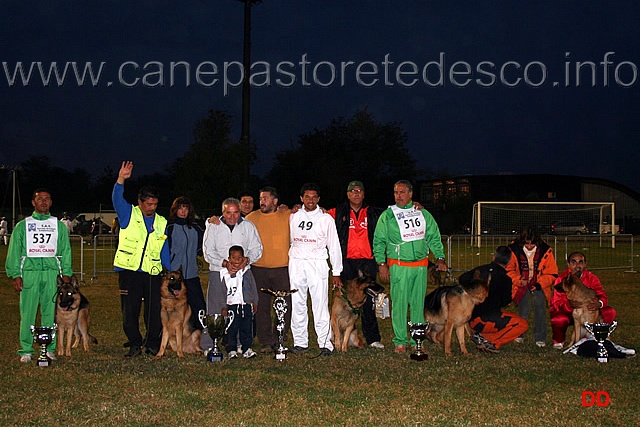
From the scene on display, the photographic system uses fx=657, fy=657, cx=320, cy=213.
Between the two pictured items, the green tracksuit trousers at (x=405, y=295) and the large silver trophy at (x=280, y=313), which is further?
the green tracksuit trousers at (x=405, y=295)

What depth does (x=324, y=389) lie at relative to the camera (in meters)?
5.66

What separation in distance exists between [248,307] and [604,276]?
13.1 m

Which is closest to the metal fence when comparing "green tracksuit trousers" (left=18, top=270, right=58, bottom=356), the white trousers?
"green tracksuit trousers" (left=18, top=270, right=58, bottom=356)

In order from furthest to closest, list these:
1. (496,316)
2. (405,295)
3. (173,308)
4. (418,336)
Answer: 1. (496,316)
2. (405,295)
3. (173,308)
4. (418,336)

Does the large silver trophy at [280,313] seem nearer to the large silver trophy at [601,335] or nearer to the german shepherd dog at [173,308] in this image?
the german shepherd dog at [173,308]

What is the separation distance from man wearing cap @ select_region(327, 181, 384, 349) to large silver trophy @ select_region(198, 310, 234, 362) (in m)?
1.56

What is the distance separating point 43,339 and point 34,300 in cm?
52

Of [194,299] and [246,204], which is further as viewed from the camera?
[246,204]

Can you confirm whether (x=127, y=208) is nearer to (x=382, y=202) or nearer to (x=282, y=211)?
(x=282, y=211)

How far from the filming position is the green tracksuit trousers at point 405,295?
749 cm

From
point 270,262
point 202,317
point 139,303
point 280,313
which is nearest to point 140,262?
point 139,303

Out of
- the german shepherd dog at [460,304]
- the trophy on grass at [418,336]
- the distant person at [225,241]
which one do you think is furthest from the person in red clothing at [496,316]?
the distant person at [225,241]

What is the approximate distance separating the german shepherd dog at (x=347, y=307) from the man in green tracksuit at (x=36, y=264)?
294 cm

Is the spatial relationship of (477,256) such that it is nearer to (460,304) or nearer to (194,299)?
(460,304)
